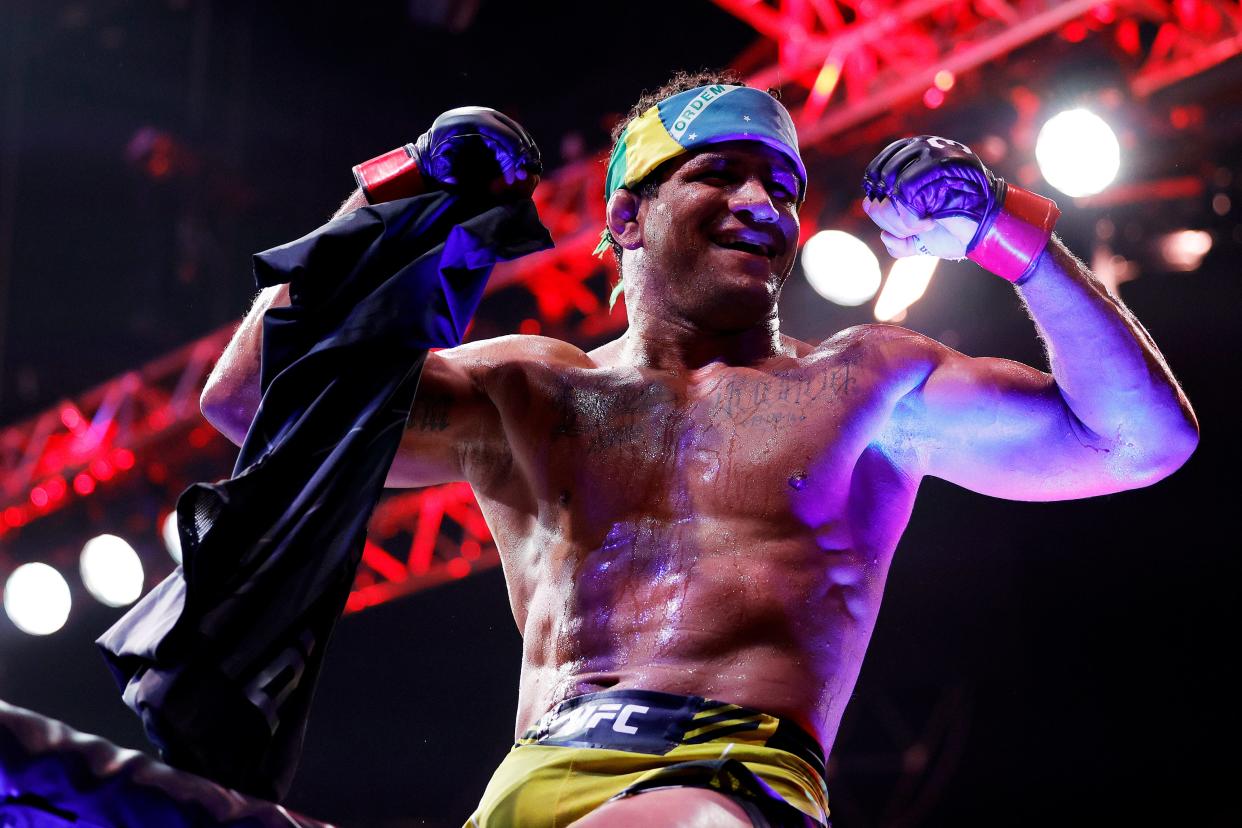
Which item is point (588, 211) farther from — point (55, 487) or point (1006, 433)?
point (55, 487)

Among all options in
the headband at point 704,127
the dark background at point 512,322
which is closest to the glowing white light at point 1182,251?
the dark background at point 512,322

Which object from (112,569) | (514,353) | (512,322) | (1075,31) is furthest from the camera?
(112,569)

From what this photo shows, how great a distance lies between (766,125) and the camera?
7.06 feet

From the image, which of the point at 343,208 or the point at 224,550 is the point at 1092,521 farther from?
the point at 224,550

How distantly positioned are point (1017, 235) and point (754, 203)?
0.39 meters

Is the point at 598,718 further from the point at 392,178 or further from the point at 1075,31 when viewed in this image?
the point at 1075,31

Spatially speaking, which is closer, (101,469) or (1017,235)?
(1017,235)

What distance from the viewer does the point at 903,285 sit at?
169 inches

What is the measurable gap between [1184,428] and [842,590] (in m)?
0.53

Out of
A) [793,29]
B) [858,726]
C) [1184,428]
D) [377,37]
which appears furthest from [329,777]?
[1184,428]

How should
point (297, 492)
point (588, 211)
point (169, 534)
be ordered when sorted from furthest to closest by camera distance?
1. point (169, 534)
2. point (588, 211)
3. point (297, 492)

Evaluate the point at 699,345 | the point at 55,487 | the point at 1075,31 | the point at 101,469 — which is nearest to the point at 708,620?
the point at 699,345

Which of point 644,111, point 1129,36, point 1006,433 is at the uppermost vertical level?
point 1129,36

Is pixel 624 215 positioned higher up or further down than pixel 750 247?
higher up
